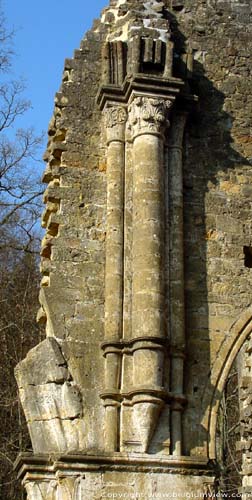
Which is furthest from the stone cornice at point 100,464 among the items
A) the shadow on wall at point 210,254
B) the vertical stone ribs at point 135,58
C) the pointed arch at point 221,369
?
the vertical stone ribs at point 135,58

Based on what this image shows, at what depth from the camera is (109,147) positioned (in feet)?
26.2

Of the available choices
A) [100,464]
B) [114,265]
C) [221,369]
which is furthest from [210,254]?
[100,464]

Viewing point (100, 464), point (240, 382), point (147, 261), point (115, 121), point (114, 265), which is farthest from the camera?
point (115, 121)

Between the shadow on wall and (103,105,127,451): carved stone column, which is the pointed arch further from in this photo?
(103,105,127,451): carved stone column

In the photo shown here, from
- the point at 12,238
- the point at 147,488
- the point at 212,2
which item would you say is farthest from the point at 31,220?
the point at 147,488

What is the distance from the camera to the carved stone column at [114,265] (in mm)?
6887

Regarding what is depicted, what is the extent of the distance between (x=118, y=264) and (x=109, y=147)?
4.18 feet

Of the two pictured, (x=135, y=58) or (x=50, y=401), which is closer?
(x=50, y=401)

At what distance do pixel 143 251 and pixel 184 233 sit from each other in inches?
29.2

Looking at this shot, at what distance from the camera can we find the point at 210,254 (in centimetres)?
792

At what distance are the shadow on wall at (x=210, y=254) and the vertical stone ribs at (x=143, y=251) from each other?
21 cm

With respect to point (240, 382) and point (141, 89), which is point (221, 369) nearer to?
point (240, 382)

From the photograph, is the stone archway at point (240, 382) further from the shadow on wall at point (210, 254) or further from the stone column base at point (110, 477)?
the stone column base at point (110, 477)

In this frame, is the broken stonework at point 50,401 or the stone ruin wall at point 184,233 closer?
the broken stonework at point 50,401
